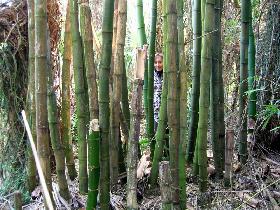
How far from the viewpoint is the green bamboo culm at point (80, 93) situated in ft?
7.46

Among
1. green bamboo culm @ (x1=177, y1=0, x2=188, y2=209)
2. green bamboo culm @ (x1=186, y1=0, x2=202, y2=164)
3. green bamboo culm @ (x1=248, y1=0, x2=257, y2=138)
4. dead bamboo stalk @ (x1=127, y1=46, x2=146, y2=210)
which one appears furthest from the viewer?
green bamboo culm @ (x1=248, y1=0, x2=257, y2=138)

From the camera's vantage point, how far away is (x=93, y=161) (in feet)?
7.02

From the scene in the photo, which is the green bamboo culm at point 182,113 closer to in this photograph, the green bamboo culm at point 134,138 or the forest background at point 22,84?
the green bamboo culm at point 134,138

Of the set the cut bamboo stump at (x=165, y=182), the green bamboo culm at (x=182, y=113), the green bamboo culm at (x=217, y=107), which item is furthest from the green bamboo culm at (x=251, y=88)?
the cut bamboo stump at (x=165, y=182)

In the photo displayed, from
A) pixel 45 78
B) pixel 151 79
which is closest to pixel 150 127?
pixel 151 79

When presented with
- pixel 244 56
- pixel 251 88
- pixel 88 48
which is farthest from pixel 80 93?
pixel 251 88

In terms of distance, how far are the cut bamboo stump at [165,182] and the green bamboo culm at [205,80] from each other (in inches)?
25.9

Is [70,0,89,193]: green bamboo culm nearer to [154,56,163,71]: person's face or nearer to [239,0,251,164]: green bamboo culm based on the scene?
[239,0,251,164]: green bamboo culm

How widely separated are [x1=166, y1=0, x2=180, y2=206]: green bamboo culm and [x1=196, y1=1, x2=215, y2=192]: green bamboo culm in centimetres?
35

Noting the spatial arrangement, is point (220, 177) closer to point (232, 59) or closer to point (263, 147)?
point (263, 147)

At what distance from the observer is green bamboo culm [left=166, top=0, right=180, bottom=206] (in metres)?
2.05

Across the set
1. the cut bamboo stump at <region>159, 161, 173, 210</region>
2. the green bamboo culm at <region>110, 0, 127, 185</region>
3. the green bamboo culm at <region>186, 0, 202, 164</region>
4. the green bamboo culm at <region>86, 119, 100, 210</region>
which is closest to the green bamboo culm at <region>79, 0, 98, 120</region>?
the green bamboo culm at <region>86, 119, 100, 210</region>

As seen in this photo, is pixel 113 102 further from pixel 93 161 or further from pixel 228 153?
pixel 228 153

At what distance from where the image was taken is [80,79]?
7.75ft
